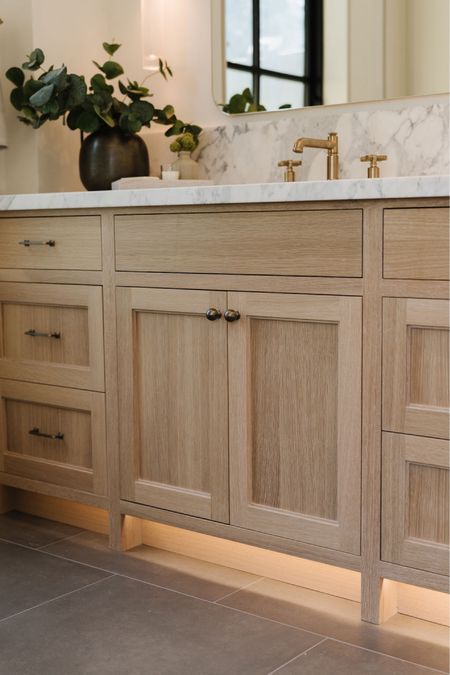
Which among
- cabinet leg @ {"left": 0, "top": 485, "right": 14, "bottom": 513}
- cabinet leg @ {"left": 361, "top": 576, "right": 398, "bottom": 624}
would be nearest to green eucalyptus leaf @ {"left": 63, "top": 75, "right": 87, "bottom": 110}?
cabinet leg @ {"left": 0, "top": 485, "right": 14, "bottom": 513}

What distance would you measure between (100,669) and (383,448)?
2.20ft

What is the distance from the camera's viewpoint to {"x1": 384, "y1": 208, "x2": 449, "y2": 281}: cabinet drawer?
1.62 metres

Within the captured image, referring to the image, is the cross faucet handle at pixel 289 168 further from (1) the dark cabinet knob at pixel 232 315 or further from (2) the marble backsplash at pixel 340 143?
(1) the dark cabinet knob at pixel 232 315

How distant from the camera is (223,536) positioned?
202 cm

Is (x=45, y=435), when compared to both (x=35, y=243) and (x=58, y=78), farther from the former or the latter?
(x=58, y=78)

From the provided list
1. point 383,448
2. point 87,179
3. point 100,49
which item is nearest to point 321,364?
point 383,448

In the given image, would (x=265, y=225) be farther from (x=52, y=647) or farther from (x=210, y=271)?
(x=52, y=647)

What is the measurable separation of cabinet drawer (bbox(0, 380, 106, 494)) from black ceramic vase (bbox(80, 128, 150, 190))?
64cm

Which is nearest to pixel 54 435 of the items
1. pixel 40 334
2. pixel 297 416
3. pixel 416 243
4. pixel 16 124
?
pixel 40 334

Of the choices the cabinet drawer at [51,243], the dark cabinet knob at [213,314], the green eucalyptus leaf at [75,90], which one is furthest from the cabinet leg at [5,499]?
the green eucalyptus leaf at [75,90]

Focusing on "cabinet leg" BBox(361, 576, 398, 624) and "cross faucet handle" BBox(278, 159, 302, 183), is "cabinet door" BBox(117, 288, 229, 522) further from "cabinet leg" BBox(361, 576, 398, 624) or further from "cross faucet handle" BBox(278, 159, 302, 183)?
"cross faucet handle" BBox(278, 159, 302, 183)

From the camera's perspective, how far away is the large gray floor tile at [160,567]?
2.03 meters

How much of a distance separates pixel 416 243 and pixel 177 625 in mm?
899

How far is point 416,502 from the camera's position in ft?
5.61
